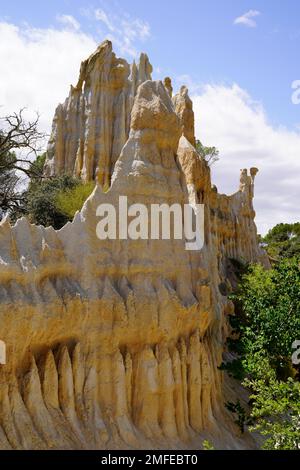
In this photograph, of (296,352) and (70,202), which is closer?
(296,352)

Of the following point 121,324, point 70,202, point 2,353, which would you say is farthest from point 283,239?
point 2,353

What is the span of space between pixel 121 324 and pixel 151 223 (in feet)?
8.36

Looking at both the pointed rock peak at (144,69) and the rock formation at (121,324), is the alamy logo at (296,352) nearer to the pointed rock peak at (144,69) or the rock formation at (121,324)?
the rock formation at (121,324)

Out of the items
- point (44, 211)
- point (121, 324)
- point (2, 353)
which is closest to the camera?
point (2, 353)

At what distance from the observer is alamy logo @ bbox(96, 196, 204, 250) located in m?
11.9

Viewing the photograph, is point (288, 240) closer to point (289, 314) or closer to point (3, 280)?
point (289, 314)

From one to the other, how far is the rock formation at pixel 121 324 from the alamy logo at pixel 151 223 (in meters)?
0.16

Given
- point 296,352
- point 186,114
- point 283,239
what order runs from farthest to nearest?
point 283,239 < point 186,114 < point 296,352

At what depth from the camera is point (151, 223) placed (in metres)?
12.5

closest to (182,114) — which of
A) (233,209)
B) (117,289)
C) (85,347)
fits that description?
(117,289)

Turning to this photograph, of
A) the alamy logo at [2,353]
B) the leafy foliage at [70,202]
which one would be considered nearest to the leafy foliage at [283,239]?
the leafy foliage at [70,202]

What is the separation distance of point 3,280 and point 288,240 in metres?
50.3

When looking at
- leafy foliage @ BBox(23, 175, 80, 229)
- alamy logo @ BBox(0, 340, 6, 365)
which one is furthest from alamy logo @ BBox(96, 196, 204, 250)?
leafy foliage @ BBox(23, 175, 80, 229)

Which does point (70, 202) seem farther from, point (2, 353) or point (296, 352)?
point (2, 353)
